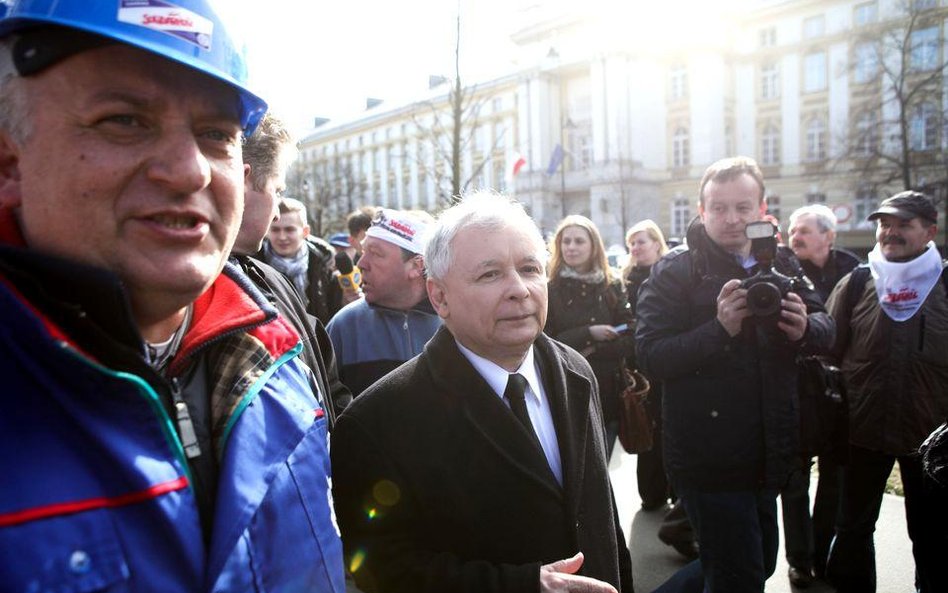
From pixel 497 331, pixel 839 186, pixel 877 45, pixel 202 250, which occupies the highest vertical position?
pixel 877 45

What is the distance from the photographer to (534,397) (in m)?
2.16

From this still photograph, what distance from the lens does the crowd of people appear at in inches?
40.1

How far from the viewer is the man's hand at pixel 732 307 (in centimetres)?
293

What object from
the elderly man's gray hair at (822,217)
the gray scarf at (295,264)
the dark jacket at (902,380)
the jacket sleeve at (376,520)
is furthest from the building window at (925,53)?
the jacket sleeve at (376,520)

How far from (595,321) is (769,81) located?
50.3 metres

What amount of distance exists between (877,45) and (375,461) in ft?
119

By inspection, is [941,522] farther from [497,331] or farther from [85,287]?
[85,287]

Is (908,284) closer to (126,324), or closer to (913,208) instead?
(913,208)

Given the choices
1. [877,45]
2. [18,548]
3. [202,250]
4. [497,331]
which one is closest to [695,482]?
[497,331]

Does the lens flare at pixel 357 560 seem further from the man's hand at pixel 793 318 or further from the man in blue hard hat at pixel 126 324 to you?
the man's hand at pixel 793 318

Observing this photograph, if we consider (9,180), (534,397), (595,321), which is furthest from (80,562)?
(595,321)

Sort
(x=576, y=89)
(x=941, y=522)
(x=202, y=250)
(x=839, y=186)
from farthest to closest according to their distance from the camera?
(x=576, y=89) < (x=839, y=186) < (x=941, y=522) < (x=202, y=250)

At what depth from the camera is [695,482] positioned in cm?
308

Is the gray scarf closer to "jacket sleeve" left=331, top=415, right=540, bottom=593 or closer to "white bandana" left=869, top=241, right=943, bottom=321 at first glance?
"jacket sleeve" left=331, top=415, right=540, bottom=593
